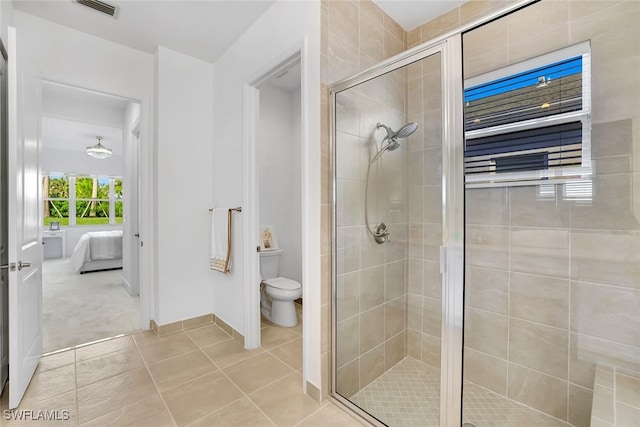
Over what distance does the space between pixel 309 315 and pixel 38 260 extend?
2.05 metres

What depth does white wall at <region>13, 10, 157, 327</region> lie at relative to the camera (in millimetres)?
2186

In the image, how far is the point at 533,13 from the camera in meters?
1.61

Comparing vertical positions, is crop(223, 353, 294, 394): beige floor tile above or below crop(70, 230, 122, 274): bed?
below

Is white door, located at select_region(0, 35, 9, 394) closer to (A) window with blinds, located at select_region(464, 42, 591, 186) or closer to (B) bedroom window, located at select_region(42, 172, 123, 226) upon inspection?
(A) window with blinds, located at select_region(464, 42, 591, 186)

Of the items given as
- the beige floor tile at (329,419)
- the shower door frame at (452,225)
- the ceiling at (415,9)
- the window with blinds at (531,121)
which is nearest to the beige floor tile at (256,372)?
the beige floor tile at (329,419)

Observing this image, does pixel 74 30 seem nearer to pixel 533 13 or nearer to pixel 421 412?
pixel 533 13

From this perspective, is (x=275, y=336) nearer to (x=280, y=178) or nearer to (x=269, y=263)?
(x=269, y=263)

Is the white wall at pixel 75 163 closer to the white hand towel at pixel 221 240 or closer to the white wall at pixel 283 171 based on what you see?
the white wall at pixel 283 171

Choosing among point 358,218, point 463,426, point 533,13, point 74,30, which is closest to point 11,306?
point 358,218

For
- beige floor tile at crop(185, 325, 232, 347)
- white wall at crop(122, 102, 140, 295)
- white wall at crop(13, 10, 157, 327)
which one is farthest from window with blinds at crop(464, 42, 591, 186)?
white wall at crop(122, 102, 140, 295)

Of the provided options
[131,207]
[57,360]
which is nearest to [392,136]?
[57,360]

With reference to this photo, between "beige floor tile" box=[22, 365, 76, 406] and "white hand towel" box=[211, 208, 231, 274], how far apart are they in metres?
1.19

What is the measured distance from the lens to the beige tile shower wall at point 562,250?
1404 millimetres

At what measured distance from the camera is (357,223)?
1812 mm
